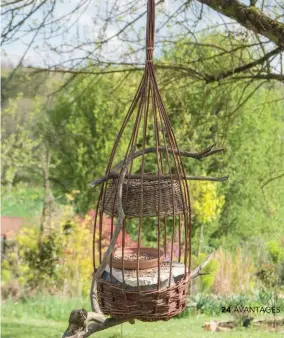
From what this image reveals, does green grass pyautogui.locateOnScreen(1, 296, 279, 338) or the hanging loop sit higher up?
the hanging loop

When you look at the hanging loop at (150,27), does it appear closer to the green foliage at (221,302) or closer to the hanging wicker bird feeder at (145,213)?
the hanging wicker bird feeder at (145,213)

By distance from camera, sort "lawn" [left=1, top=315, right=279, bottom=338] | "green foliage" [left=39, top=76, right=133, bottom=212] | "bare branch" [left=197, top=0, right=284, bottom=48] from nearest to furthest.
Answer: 1. "bare branch" [left=197, top=0, right=284, bottom=48]
2. "lawn" [left=1, top=315, right=279, bottom=338]
3. "green foliage" [left=39, top=76, right=133, bottom=212]

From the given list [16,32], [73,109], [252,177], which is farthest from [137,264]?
[73,109]

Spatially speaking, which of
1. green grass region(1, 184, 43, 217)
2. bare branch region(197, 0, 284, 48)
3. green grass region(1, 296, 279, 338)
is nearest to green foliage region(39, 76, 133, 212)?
green grass region(1, 184, 43, 217)

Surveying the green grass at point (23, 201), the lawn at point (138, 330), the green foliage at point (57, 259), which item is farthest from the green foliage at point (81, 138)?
the lawn at point (138, 330)

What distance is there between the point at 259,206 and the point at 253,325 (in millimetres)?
4037

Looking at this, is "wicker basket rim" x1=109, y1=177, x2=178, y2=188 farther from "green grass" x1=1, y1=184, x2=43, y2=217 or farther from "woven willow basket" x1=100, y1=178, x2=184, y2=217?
"green grass" x1=1, y1=184, x2=43, y2=217

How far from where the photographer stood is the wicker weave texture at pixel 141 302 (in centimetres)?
167

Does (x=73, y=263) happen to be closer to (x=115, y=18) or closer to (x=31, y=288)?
(x=31, y=288)

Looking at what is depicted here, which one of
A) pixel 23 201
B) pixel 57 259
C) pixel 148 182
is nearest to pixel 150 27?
pixel 148 182

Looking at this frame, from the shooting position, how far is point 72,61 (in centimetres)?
360

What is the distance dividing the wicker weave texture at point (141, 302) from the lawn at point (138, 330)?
5.91 feet

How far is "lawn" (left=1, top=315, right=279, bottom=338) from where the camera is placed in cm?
370

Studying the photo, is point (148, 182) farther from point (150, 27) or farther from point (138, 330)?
point (138, 330)
